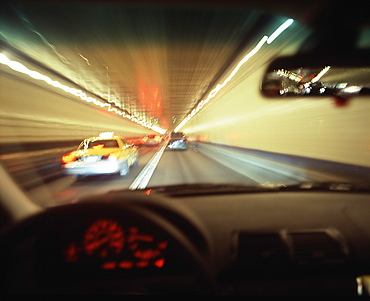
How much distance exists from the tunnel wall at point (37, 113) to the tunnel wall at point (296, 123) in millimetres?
9426

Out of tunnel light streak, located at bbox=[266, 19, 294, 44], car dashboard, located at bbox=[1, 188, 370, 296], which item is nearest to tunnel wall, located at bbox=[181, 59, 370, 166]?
tunnel light streak, located at bbox=[266, 19, 294, 44]

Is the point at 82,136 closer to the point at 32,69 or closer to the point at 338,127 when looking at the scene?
the point at 32,69

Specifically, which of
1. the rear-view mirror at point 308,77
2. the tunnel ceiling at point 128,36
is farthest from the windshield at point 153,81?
the rear-view mirror at point 308,77

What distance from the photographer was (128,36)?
843 centimetres

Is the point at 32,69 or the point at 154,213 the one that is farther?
Answer: the point at 32,69

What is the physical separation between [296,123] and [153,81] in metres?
9.52

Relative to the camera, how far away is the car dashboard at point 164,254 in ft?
5.86

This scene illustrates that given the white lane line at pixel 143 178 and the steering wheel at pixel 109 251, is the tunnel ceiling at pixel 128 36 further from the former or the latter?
the white lane line at pixel 143 178

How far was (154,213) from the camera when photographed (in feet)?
6.09

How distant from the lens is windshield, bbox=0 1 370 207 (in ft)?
22.4

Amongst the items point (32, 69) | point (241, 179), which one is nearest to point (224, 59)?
point (241, 179)

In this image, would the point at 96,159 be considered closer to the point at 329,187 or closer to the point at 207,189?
the point at 207,189

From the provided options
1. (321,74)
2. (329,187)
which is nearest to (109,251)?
(329,187)

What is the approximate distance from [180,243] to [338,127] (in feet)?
29.5
